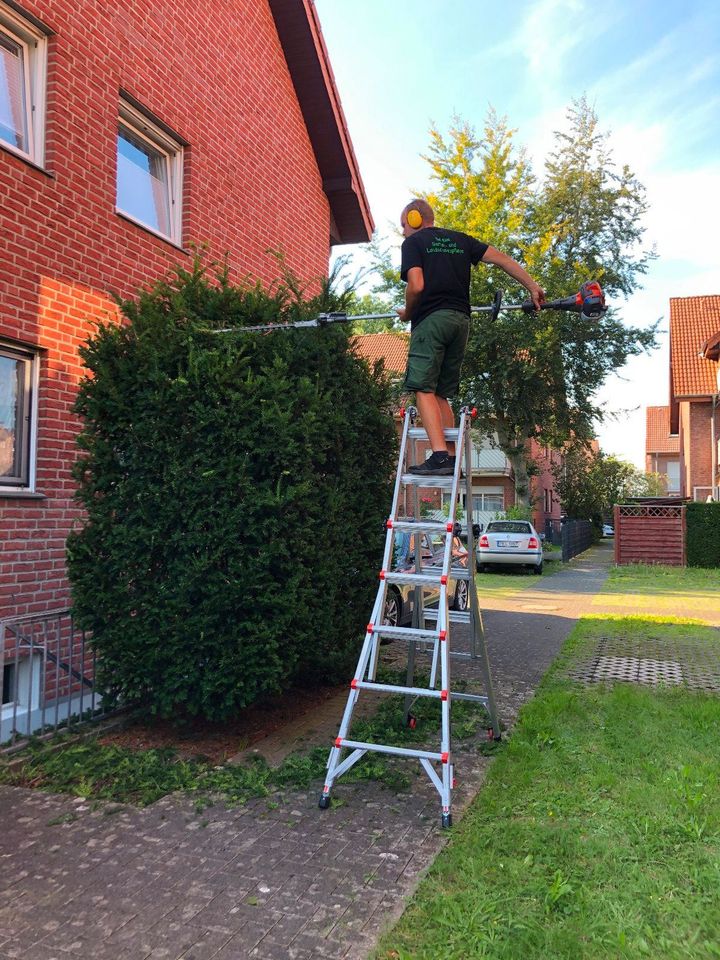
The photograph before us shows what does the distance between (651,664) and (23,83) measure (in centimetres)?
842

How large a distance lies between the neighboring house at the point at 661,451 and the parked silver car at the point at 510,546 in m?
46.6

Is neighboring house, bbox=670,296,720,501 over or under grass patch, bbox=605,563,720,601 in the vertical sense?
over

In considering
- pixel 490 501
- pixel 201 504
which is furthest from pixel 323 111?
pixel 490 501

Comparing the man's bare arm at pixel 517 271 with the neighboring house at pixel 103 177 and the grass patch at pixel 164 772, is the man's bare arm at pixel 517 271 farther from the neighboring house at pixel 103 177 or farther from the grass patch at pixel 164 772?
the grass patch at pixel 164 772

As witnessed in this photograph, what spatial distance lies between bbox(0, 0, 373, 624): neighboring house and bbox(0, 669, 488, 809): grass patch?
1.35 m

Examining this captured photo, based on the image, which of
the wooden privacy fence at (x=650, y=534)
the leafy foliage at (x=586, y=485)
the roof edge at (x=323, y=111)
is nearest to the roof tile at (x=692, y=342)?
the leafy foliage at (x=586, y=485)

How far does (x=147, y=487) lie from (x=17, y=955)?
2759 millimetres

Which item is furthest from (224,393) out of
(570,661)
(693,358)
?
(693,358)

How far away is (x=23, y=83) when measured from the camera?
6285 millimetres

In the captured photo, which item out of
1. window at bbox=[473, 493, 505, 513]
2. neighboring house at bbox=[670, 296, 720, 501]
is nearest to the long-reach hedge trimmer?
neighboring house at bbox=[670, 296, 720, 501]

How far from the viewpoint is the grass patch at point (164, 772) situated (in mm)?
4363

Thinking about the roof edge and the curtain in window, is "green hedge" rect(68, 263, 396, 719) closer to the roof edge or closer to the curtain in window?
the curtain in window

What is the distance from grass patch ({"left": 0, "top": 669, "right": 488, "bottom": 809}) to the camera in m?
4.36

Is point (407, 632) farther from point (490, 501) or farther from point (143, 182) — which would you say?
point (490, 501)
